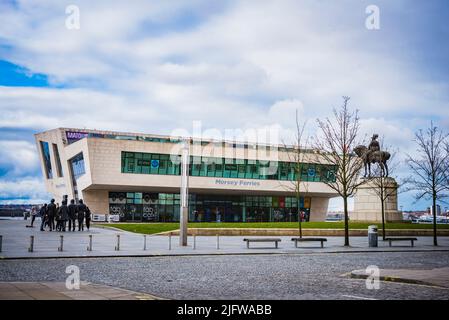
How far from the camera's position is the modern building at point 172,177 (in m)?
63.5

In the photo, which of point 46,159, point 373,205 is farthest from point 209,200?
point 373,205

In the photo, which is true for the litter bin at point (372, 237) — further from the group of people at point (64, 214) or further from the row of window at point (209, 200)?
the row of window at point (209, 200)

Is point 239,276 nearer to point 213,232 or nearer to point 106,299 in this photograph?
point 106,299

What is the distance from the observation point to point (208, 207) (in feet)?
241

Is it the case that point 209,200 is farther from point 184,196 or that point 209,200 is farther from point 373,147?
point 184,196

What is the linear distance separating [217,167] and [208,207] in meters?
7.03

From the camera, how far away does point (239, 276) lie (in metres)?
12.8

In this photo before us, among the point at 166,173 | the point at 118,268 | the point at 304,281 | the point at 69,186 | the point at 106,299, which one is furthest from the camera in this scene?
the point at 69,186

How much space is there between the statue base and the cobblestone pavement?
89.0ft

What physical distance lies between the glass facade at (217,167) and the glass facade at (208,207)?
4.80m

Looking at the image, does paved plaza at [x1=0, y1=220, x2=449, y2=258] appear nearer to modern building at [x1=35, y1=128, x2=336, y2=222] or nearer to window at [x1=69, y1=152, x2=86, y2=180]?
modern building at [x1=35, y1=128, x2=336, y2=222]
